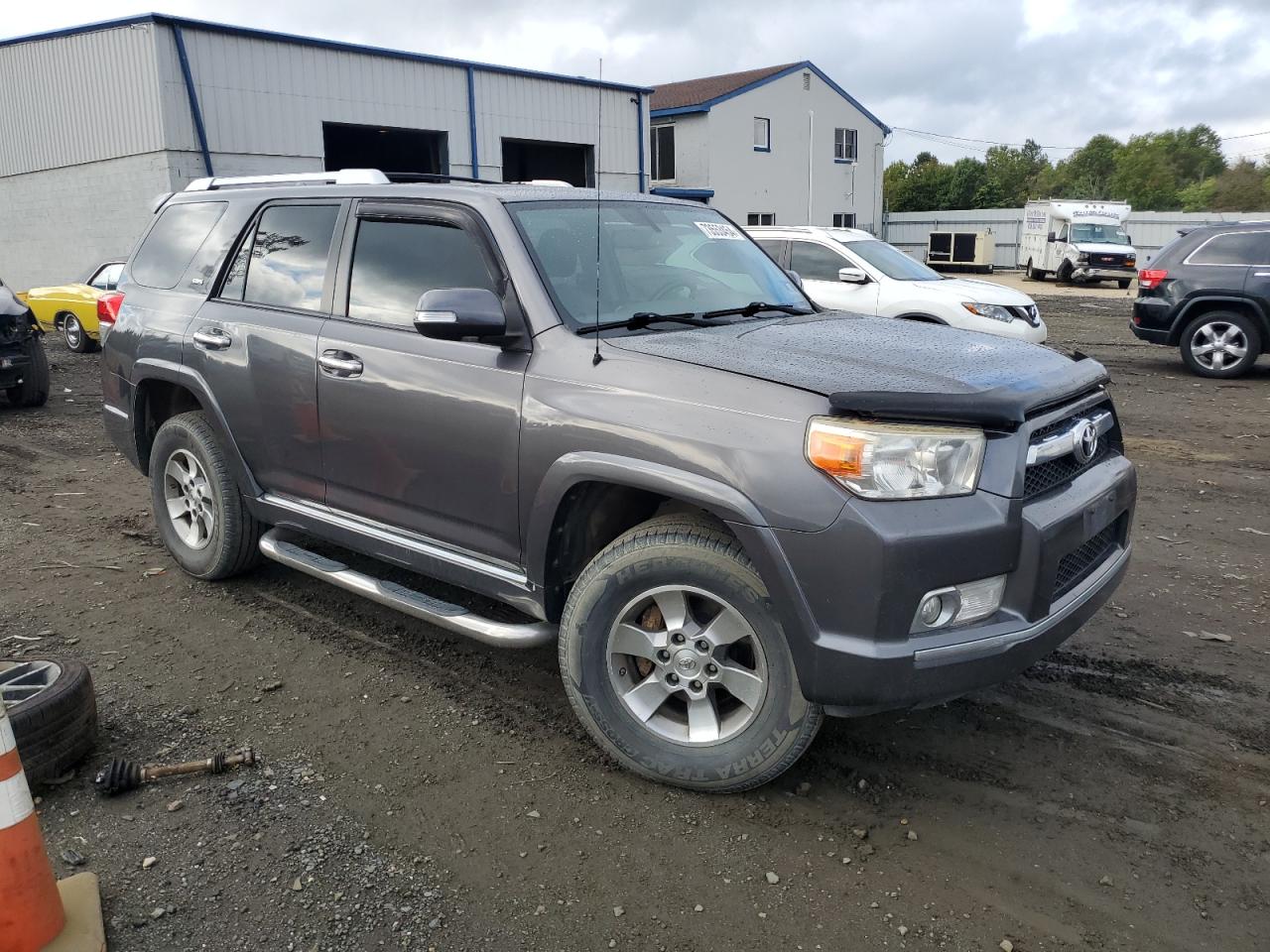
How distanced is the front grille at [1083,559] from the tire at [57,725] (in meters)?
3.24

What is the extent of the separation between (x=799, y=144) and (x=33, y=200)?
85.6 ft

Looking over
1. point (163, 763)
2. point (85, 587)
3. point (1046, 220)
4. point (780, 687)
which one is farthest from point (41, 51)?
point (1046, 220)

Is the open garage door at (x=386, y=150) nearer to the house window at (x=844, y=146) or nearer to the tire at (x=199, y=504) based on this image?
the house window at (x=844, y=146)

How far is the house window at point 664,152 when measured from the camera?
3522 centimetres

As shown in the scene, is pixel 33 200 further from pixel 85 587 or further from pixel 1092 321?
pixel 1092 321

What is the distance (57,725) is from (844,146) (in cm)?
4073

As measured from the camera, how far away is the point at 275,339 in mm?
4336

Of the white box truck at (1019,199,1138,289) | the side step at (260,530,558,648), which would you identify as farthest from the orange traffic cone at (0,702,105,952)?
the white box truck at (1019,199,1138,289)

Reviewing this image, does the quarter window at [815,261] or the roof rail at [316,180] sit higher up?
the roof rail at [316,180]

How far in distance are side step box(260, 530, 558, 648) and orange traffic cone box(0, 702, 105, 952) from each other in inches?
56.8

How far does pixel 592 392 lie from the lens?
3.26 metres

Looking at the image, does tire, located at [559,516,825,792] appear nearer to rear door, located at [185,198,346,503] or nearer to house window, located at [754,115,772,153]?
rear door, located at [185,198,346,503]

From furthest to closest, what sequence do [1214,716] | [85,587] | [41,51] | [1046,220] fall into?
[1046,220] → [41,51] → [85,587] → [1214,716]

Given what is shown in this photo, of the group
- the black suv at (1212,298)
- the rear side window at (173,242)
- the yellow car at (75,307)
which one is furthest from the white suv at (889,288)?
the yellow car at (75,307)
